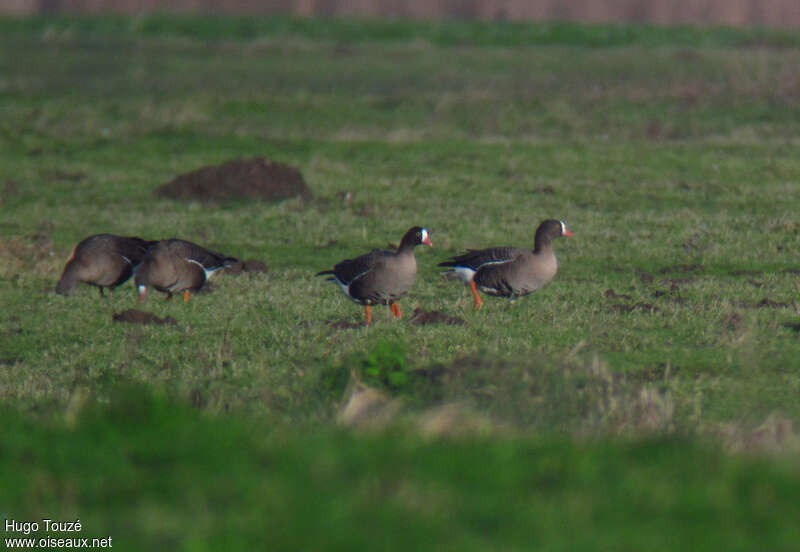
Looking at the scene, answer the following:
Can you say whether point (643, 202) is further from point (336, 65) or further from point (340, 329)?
point (336, 65)

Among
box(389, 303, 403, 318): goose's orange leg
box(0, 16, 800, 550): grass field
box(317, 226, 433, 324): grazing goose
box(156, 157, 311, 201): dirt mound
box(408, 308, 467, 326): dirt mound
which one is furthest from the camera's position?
box(156, 157, 311, 201): dirt mound

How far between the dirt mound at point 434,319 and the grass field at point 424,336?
15.6 inches

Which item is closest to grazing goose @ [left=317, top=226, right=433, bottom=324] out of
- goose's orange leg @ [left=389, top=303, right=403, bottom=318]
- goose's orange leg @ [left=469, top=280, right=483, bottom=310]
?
goose's orange leg @ [left=389, top=303, right=403, bottom=318]

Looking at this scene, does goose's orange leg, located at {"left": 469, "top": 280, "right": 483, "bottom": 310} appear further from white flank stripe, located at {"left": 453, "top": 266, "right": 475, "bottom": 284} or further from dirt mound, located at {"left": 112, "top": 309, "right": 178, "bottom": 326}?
dirt mound, located at {"left": 112, "top": 309, "right": 178, "bottom": 326}

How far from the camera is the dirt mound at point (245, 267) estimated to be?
57.7ft

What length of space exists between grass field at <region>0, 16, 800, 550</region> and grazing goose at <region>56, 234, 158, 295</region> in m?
0.43

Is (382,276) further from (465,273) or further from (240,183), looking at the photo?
(240,183)

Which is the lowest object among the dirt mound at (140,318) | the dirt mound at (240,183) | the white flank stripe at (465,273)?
the dirt mound at (240,183)

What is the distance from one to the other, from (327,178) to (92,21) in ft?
225

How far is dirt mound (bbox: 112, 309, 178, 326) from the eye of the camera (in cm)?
1457

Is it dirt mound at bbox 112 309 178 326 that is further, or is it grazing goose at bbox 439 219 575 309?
dirt mound at bbox 112 309 178 326

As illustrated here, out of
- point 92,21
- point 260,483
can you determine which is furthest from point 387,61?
point 260,483

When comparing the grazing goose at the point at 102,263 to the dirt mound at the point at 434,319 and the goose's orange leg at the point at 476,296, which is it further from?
the goose's orange leg at the point at 476,296

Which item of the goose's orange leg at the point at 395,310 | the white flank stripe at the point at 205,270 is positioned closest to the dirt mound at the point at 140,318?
the white flank stripe at the point at 205,270
